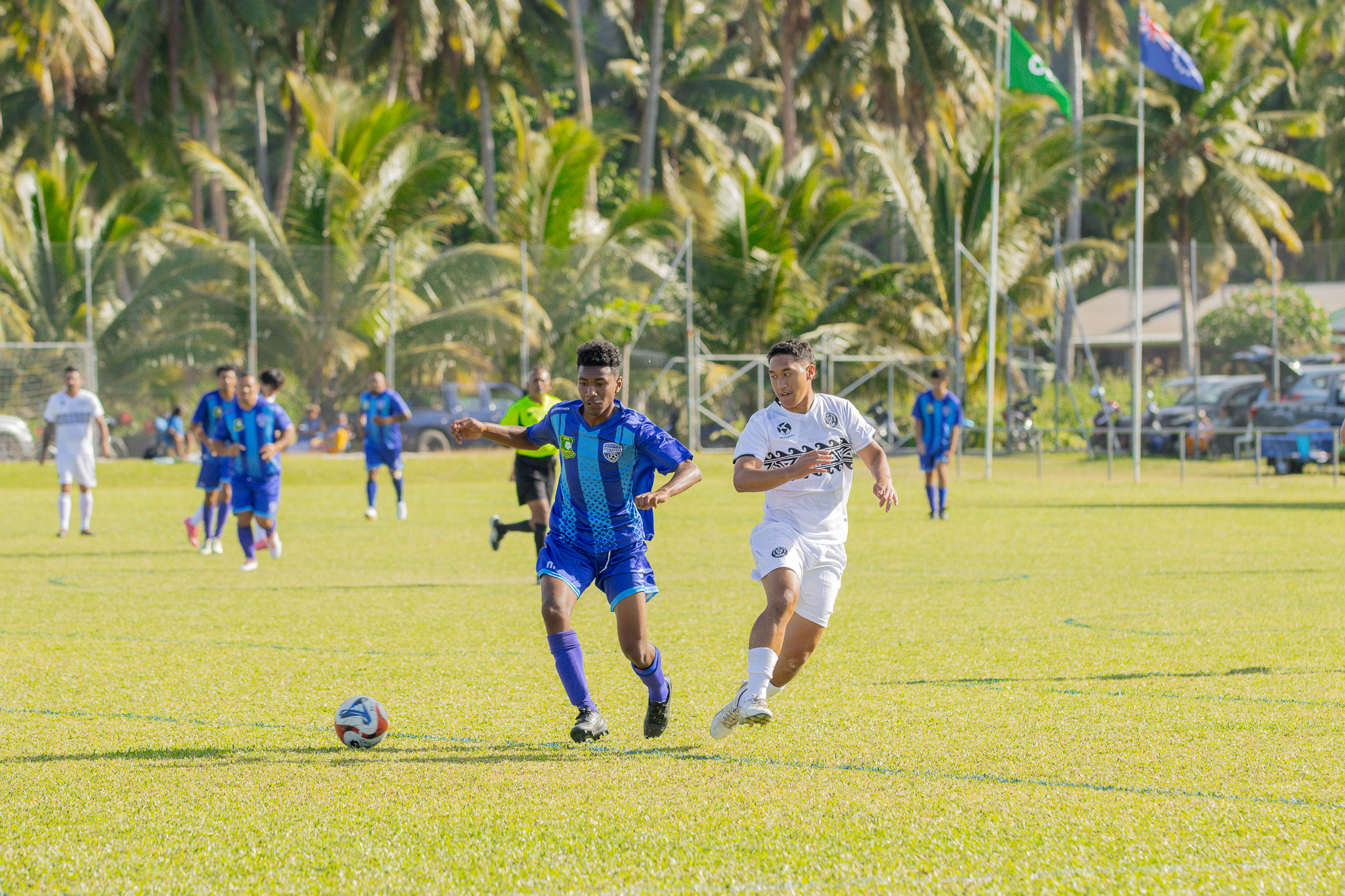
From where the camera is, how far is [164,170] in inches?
1503

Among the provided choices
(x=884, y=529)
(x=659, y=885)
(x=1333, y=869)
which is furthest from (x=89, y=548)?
(x=1333, y=869)

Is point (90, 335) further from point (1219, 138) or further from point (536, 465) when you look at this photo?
point (1219, 138)

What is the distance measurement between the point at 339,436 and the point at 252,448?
1639 centimetres

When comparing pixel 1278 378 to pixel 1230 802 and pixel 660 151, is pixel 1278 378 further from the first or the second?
pixel 1230 802

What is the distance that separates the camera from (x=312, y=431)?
2908 cm

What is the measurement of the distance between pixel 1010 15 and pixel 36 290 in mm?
26230

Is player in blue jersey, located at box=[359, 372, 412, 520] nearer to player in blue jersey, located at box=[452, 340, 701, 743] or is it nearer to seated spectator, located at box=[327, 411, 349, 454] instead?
seated spectator, located at box=[327, 411, 349, 454]

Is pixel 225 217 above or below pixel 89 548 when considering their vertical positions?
above

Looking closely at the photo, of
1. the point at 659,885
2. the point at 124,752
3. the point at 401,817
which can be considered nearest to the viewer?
the point at 659,885

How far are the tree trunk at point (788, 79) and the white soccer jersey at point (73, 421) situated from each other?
25494 millimetres

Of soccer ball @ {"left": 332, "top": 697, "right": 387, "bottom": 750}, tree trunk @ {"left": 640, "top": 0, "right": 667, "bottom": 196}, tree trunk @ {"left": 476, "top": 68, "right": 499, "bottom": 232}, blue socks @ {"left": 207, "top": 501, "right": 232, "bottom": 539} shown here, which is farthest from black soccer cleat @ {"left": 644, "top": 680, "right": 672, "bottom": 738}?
tree trunk @ {"left": 640, "top": 0, "right": 667, "bottom": 196}

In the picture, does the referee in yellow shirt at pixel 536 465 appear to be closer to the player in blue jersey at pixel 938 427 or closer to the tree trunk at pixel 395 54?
the player in blue jersey at pixel 938 427

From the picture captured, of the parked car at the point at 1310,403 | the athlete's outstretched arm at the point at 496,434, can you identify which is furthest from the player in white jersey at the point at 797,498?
the parked car at the point at 1310,403

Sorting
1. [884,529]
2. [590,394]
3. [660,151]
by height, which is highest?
[660,151]
